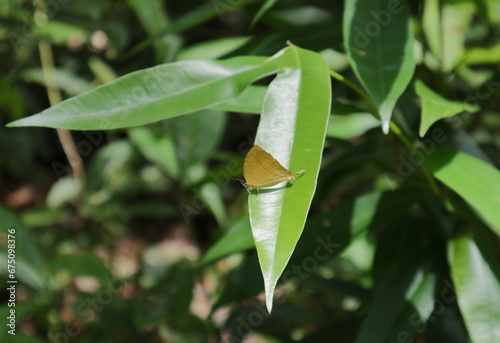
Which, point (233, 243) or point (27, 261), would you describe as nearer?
point (233, 243)

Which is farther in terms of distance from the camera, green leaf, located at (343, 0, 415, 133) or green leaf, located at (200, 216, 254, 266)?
green leaf, located at (200, 216, 254, 266)

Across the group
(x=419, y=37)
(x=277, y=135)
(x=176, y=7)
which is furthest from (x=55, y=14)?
(x=277, y=135)

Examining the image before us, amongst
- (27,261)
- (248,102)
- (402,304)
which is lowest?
(27,261)

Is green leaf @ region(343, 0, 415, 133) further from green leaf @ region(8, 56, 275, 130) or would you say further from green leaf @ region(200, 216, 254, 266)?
green leaf @ region(200, 216, 254, 266)

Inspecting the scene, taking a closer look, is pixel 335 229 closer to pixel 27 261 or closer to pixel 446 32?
pixel 446 32

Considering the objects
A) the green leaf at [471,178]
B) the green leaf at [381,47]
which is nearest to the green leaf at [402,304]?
the green leaf at [471,178]

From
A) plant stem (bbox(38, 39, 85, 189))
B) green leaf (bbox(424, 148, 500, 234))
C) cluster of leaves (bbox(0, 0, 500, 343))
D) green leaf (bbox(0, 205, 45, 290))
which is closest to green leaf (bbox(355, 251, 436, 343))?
cluster of leaves (bbox(0, 0, 500, 343))

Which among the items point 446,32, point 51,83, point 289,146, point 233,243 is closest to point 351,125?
point 446,32
